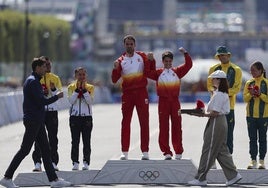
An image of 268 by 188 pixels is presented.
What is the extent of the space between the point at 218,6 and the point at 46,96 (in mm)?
163243

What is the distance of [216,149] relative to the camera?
1872 cm

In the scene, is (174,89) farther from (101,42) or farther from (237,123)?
(101,42)

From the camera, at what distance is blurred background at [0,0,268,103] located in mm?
103000

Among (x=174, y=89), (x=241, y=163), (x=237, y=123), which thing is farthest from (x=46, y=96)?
(x=237, y=123)

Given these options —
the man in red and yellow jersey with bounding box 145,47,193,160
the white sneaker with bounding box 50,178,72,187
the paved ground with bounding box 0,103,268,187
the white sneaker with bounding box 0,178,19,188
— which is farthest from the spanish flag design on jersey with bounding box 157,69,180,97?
the paved ground with bounding box 0,103,268,187

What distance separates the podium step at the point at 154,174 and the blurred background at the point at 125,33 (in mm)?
56291

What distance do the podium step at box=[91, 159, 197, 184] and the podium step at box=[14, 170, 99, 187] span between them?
14cm

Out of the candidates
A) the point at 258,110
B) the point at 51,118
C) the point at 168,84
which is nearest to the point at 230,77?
the point at 258,110

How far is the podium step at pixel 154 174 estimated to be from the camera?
763 inches

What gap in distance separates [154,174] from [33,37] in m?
98.8

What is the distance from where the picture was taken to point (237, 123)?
41625 mm

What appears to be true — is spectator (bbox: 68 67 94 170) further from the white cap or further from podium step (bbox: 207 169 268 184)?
the white cap

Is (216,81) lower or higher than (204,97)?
higher

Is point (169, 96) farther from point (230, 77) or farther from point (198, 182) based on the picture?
point (198, 182)
